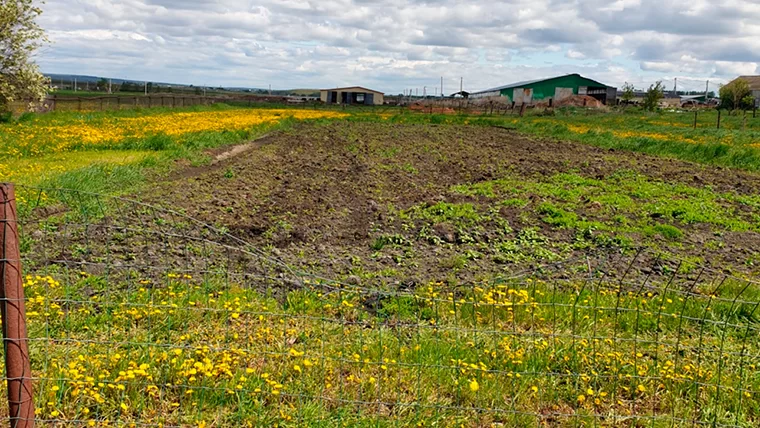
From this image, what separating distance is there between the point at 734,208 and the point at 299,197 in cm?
887

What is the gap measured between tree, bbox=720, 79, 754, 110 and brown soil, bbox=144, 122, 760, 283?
4627 cm

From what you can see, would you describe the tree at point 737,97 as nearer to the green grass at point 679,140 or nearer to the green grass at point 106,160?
the green grass at point 679,140

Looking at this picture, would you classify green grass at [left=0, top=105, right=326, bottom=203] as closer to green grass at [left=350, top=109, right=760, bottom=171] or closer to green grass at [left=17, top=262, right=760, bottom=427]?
green grass at [left=17, top=262, right=760, bottom=427]

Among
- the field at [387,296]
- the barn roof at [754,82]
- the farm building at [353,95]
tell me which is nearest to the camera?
the field at [387,296]

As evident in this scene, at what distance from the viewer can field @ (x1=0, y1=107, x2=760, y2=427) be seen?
13.9 ft

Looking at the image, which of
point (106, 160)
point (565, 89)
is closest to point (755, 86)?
point (565, 89)

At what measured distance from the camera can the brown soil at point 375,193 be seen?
26.3 ft

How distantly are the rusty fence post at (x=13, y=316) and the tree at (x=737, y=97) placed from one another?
67022 mm

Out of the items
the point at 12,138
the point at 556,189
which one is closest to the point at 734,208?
the point at 556,189

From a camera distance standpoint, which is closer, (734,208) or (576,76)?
(734,208)

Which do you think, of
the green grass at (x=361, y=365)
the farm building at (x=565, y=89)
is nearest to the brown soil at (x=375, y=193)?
the green grass at (x=361, y=365)

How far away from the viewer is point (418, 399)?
4.30 metres

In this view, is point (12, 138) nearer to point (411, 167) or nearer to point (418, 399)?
point (411, 167)

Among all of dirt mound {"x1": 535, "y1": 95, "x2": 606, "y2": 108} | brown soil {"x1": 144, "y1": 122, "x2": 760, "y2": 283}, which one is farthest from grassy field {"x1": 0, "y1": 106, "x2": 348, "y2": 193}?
dirt mound {"x1": 535, "y1": 95, "x2": 606, "y2": 108}
